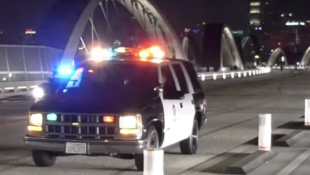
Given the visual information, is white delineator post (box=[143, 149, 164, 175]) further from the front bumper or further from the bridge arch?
the bridge arch

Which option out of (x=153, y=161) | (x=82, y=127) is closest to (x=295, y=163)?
(x=82, y=127)

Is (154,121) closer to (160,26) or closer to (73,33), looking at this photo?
(73,33)

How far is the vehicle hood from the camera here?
12.0 m

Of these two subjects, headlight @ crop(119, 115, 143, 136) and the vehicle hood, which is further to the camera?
the vehicle hood

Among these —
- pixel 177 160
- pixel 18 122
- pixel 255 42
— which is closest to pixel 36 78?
pixel 18 122

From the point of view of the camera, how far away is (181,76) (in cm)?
1477

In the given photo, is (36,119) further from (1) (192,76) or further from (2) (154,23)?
(2) (154,23)

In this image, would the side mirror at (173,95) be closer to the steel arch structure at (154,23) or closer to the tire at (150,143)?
the tire at (150,143)

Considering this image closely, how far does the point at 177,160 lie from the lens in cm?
1430

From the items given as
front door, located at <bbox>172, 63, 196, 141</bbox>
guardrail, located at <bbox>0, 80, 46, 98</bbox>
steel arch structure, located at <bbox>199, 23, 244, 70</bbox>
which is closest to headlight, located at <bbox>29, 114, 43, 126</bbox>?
front door, located at <bbox>172, 63, 196, 141</bbox>

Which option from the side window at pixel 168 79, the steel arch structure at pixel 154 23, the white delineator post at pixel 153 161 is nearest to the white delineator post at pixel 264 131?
the side window at pixel 168 79

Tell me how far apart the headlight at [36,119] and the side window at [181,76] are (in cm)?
330

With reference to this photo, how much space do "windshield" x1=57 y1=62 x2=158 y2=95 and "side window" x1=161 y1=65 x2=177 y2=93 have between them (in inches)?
12.0

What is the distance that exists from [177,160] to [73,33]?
1721 inches
